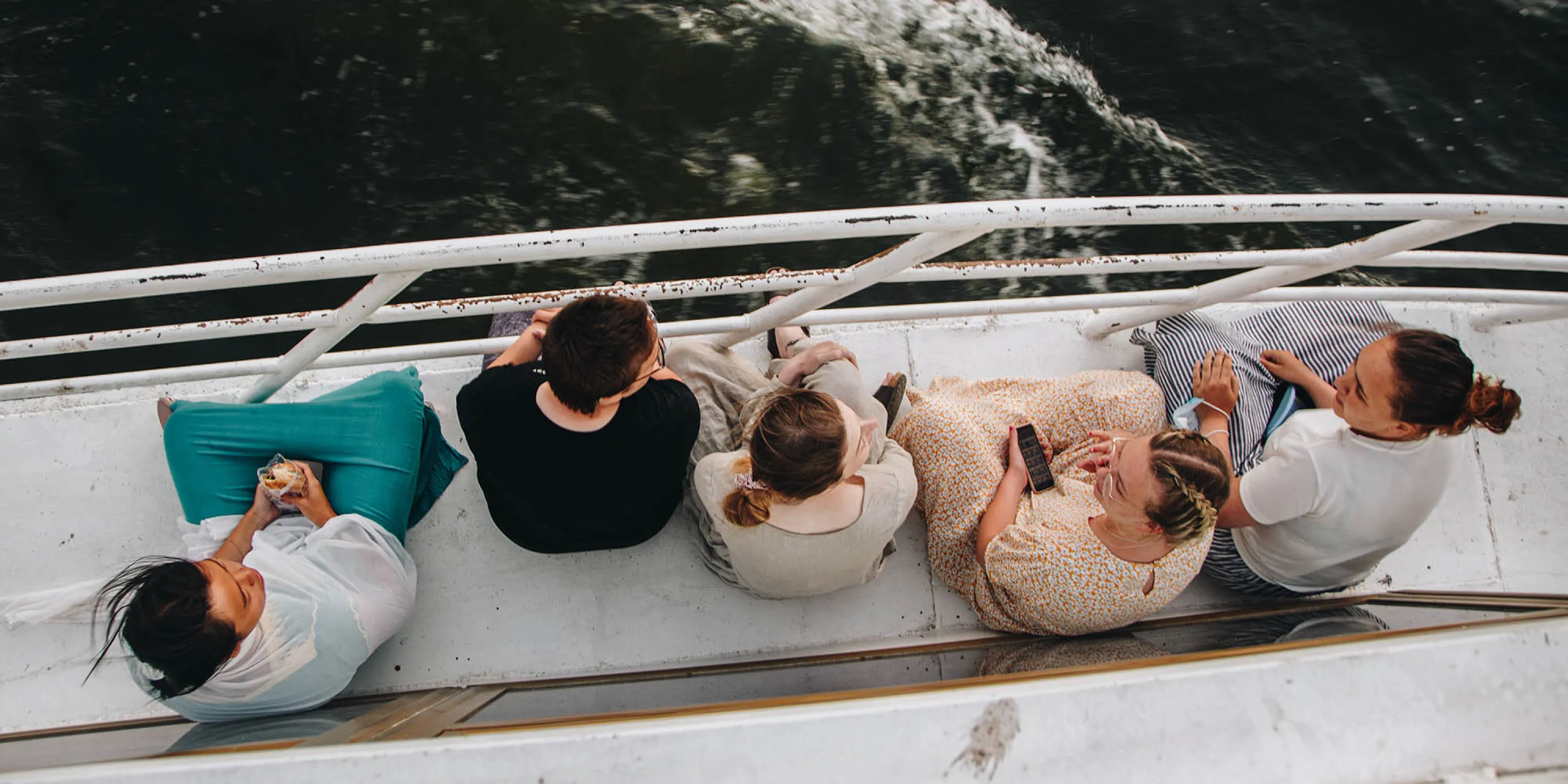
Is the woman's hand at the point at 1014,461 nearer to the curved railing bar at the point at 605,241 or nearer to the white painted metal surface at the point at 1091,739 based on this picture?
the curved railing bar at the point at 605,241

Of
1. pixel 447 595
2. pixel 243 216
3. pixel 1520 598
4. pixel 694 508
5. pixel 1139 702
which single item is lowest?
pixel 243 216

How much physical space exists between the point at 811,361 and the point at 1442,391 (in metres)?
1.60

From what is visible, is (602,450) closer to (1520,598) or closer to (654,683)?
(654,683)

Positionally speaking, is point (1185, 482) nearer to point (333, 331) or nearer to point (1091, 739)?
point (1091, 739)

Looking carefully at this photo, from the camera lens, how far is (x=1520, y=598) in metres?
2.38

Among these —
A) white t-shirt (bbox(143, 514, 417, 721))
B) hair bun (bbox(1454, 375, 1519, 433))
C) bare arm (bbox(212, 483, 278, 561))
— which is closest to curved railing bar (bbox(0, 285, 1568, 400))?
bare arm (bbox(212, 483, 278, 561))

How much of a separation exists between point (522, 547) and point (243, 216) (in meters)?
3.21

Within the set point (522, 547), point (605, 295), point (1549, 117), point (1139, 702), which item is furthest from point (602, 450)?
point (1549, 117)

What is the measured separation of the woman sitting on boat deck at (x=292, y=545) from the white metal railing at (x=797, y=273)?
18 cm

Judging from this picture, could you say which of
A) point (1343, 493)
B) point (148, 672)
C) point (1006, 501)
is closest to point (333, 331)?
point (148, 672)

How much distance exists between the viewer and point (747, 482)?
1.94m

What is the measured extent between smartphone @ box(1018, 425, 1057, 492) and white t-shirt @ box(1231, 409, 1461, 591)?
53cm

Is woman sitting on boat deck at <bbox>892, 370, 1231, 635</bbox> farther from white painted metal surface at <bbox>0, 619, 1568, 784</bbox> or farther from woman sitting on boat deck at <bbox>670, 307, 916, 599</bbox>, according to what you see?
white painted metal surface at <bbox>0, 619, 1568, 784</bbox>

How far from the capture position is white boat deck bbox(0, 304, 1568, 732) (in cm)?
228
